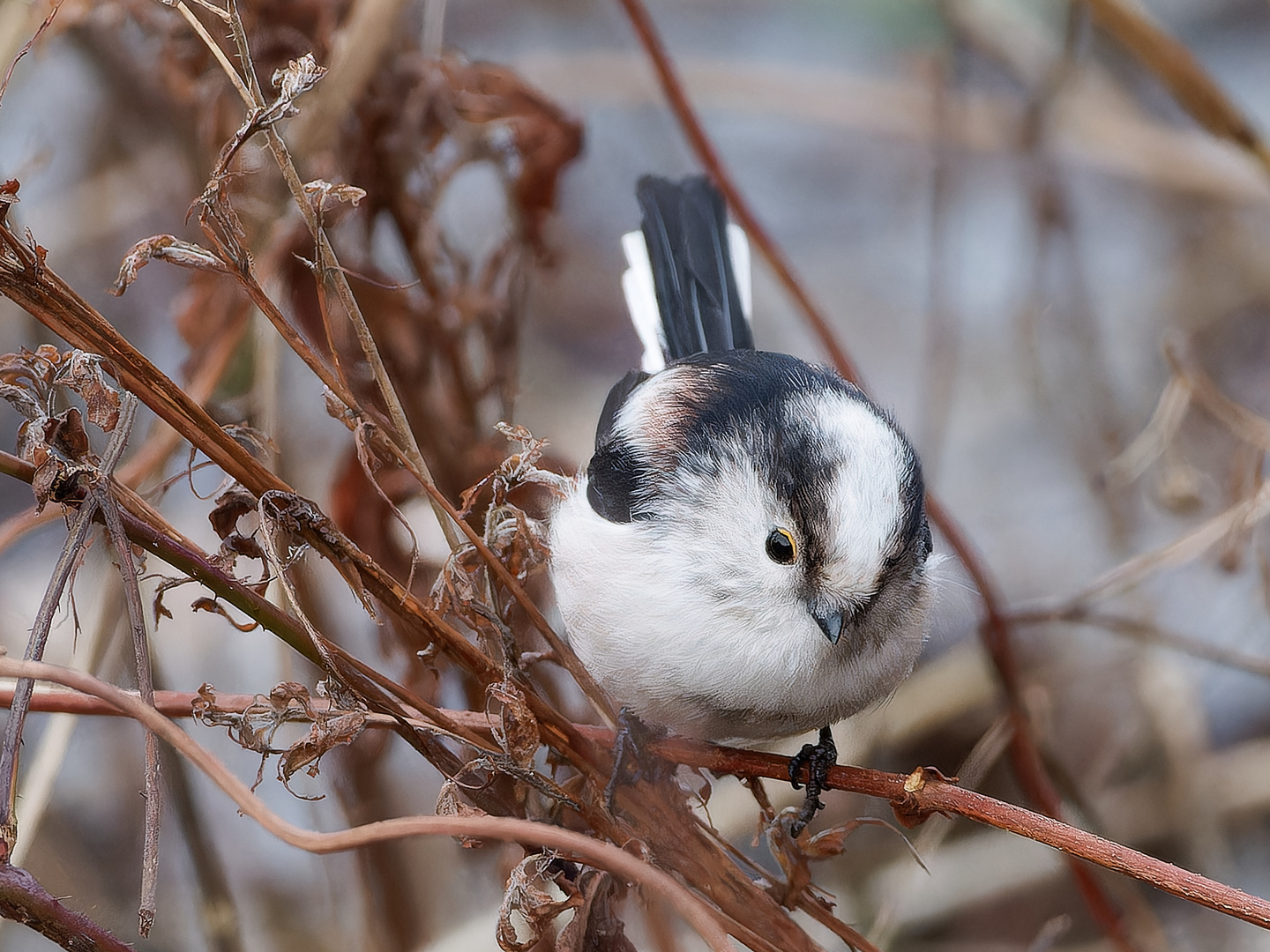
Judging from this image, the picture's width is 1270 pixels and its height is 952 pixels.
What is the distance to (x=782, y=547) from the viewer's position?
162 centimetres

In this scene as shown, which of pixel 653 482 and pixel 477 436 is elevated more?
pixel 477 436

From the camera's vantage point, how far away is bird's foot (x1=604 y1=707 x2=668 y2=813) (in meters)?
1.40

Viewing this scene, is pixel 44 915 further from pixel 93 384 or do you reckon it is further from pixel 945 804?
pixel 945 804

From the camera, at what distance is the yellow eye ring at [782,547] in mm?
1617

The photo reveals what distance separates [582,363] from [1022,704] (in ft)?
6.03

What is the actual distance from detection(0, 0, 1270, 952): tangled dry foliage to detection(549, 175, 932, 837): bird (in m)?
0.10

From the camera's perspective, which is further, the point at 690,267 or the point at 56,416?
the point at 690,267

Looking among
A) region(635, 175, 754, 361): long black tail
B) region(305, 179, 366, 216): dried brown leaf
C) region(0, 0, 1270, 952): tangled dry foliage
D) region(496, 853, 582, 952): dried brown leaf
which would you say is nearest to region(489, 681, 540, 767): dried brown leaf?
region(0, 0, 1270, 952): tangled dry foliage

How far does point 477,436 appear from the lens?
7.56ft

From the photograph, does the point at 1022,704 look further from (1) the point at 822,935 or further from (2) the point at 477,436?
(2) the point at 477,436

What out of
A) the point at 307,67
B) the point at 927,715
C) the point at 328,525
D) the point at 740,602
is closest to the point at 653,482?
the point at 740,602

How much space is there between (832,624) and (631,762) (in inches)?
13.1

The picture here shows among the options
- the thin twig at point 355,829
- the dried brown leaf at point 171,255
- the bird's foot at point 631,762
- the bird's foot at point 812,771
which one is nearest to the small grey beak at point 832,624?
the bird's foot at point 812,771

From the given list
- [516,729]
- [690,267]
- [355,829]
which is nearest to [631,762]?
[516,729]
